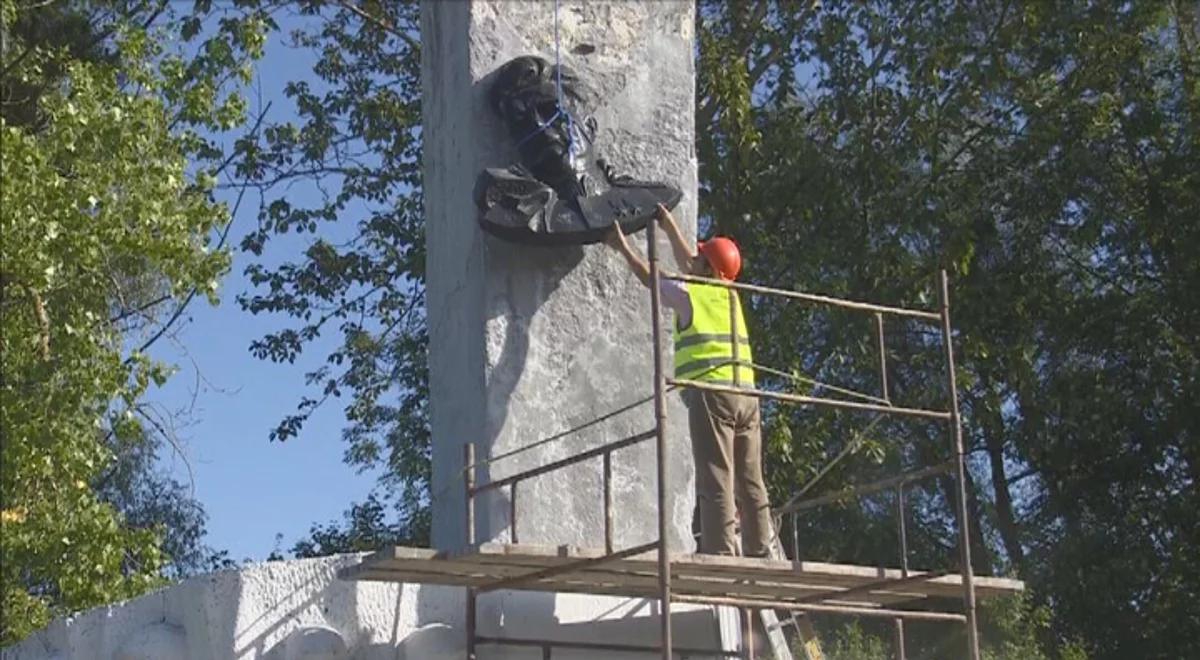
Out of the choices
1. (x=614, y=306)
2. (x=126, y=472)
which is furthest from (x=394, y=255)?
(x=614, y=306)

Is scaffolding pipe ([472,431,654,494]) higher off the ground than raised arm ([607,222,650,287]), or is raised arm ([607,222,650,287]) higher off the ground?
raised arm ([607,222,650,287])

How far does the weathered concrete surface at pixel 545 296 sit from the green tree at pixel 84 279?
2.67 meters

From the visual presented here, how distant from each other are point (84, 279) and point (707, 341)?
5271 mm

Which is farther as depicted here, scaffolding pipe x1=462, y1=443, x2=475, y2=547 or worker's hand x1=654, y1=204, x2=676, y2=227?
worker's hand x1=654, y1=204, x2=676, y2=227

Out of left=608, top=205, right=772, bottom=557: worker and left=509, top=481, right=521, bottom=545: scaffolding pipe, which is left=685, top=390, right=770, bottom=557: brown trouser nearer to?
left=608, top=205, right=772, bottom=557: worker

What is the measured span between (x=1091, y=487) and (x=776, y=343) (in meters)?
4.17

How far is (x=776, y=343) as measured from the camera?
15547 mm

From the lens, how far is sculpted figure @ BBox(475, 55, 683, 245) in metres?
8.52

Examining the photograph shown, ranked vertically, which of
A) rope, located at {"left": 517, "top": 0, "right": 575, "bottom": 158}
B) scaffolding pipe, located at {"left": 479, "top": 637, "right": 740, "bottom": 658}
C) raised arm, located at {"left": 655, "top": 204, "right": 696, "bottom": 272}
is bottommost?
scaffolding pipe, located at {"left": 479, "top": 637, "right": 740, "bottom": 658}

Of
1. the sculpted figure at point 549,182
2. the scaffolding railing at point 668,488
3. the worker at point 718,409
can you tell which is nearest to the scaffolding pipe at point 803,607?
the scaffolding railing at point 668,488

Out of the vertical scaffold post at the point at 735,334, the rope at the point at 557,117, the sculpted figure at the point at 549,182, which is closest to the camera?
the vertical scaffold post at the point at 735,334

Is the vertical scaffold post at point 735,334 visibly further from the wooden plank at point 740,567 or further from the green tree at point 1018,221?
the green tree at point 1018,221

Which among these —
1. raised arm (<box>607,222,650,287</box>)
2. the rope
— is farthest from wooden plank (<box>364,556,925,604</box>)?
the rope

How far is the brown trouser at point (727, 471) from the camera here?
26.1 ft
